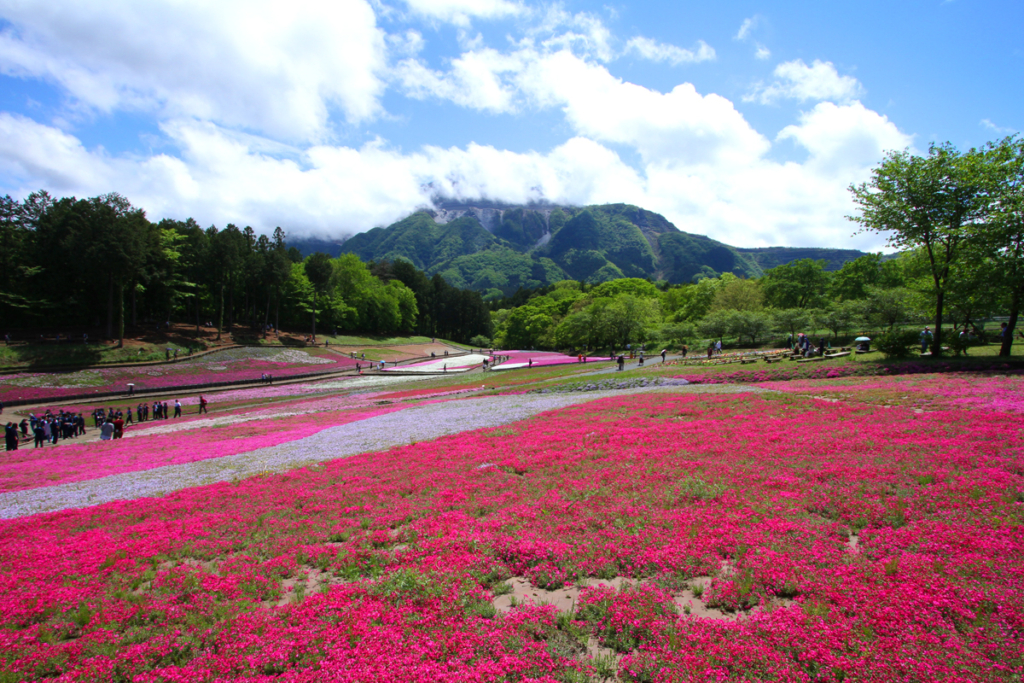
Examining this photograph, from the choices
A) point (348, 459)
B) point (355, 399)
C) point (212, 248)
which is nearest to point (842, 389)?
point (348, 459)

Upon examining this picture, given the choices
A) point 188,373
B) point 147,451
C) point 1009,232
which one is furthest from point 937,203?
point 188,373

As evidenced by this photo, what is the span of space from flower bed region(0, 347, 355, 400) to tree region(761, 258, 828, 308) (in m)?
76.0

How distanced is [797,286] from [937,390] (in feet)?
232

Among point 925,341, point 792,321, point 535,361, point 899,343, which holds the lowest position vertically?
point 535,361

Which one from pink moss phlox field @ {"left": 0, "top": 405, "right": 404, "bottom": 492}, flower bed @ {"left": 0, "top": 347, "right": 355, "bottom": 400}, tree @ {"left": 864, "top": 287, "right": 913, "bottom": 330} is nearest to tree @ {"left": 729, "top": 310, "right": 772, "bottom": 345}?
tree @ {"left": 864, "top": 287, "right": 913, "bottom": 330}

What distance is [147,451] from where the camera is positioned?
21.5 m

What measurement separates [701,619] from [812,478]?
6492mm

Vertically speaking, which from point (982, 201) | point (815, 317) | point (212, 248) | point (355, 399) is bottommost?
point (355, 399)

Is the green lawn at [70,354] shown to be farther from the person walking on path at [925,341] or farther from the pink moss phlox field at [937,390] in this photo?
the person walking on path at [925,341]

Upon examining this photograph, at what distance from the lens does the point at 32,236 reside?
67250mm

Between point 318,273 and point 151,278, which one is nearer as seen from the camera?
point 151,278

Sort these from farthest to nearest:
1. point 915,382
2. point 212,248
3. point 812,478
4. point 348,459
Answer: point 212,248
point 915,382
point 348,459
point 812,478

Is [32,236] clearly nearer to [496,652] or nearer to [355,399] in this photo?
[355,399]

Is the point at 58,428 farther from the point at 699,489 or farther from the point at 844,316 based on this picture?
the point at 844,316
